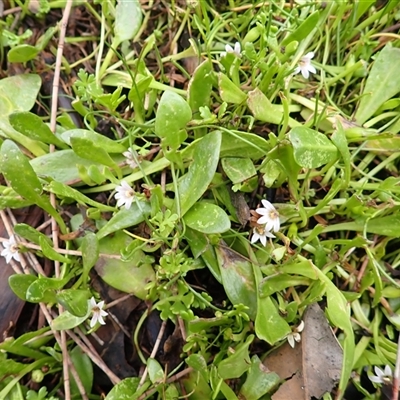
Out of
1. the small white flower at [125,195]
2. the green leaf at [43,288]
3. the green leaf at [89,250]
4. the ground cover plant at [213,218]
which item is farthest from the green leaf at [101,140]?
the green leaf at [43,288]

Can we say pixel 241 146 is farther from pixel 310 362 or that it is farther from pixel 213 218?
pixel 310 362

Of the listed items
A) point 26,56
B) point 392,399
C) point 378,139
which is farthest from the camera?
point 26,56

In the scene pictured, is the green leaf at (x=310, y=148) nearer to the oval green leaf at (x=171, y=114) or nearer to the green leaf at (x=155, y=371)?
the oval green leaf at (x=171, y=114)

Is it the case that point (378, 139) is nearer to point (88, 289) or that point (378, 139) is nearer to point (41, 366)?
point (88, 289)

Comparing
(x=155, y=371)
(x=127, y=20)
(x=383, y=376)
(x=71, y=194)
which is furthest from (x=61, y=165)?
(x=383, y=376)

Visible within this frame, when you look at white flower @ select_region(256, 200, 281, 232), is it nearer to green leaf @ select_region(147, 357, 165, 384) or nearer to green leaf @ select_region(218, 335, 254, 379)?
green leaf @ select_region(218, 335, 254, 379)

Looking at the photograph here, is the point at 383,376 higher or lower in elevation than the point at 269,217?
lower

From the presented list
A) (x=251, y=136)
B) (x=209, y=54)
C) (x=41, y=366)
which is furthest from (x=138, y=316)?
(x=209, y=54)
